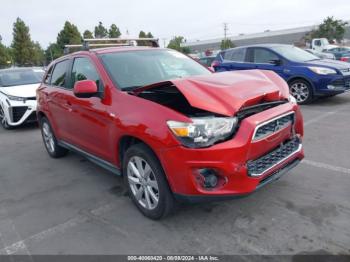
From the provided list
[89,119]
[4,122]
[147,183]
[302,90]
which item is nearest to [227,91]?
[147,183]

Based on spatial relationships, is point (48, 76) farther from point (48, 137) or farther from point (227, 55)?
point (227, 55)

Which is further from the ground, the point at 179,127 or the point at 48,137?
the point at 179,127

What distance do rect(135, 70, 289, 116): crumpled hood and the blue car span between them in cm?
522

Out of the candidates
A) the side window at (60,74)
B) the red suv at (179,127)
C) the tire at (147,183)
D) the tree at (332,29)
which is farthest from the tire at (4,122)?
the tree at (332,29)

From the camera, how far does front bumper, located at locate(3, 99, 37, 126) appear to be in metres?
7.91

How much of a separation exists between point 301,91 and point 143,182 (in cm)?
663

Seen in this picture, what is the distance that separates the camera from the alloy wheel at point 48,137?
567cm

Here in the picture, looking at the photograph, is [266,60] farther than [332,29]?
No

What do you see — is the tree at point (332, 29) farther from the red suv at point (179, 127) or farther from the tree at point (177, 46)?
the red suv at point (179, 127)

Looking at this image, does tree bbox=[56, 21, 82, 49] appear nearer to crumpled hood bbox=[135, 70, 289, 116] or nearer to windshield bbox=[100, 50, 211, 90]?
windshield bbox=[100, 50, 211, 90]

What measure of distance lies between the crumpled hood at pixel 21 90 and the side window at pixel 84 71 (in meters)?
4.03

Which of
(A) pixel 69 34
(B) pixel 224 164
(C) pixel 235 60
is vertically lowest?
(B) pixel 224 164

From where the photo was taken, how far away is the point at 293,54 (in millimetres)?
9086

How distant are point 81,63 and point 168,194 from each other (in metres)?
2.38
